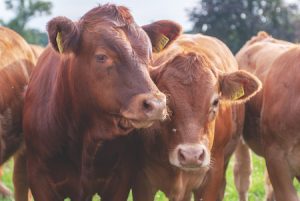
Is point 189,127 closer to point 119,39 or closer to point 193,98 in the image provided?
point 193,98

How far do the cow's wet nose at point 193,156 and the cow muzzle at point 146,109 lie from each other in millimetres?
575

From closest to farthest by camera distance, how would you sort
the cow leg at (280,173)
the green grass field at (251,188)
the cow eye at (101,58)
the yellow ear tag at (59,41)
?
the cow eye at (101,58)
the yellow ear tag at (59,41)
the cow leg at (280,173)
the green grass field at (251,188)

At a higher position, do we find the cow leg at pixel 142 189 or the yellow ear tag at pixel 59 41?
the yellow ear tag at pixel 59 41

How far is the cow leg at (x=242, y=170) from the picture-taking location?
860cm

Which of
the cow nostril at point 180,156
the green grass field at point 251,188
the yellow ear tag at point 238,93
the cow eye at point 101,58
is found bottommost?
the green grass field at point 251,188

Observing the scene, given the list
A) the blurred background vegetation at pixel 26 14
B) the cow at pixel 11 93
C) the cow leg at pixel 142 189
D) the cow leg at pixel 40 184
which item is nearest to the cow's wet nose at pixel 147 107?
the cow leg at pixel 40 184

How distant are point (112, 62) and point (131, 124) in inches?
17.7

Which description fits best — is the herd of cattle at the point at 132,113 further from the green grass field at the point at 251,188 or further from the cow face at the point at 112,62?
the green grass field at the point at 251,188

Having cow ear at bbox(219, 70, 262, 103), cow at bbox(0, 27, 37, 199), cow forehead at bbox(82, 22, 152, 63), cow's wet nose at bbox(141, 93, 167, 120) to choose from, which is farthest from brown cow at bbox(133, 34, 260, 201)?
cow at bbox(0, 27, 37, 199)

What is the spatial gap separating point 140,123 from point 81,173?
104cm

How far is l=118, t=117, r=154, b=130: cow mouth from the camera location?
4543 mm

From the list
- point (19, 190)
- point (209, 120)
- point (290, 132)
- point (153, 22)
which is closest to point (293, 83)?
point (290, 132)

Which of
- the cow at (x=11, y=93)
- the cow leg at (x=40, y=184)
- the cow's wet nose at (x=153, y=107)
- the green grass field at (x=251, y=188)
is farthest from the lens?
the green grass field at (x=251, y=188)

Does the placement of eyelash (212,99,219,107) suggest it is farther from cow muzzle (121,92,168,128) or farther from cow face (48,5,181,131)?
cow muzzle (121,92,168,128)
